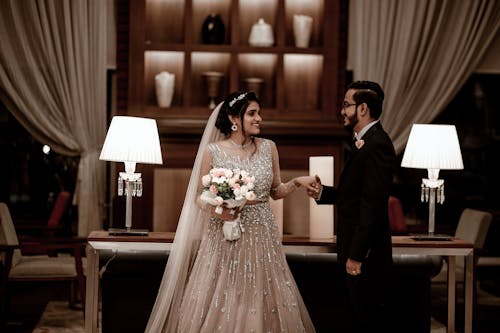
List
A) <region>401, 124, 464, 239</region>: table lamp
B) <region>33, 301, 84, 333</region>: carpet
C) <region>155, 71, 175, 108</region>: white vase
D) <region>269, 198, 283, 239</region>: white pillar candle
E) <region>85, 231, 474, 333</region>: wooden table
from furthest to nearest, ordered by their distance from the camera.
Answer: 1. <region>155, 71, 175, 108</region>: white vase
2. <region>33, 301, 84, 333</region>: carpet
3. <region>401, 124, 464, 239</region>: table lamp
4. <region>269, 198, 283, 239</region>: white pillar candle
5. <region>85, 231, 474, 333</region>: wooden table

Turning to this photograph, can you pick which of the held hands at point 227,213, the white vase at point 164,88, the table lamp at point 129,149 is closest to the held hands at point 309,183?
the held hands at point 227,213

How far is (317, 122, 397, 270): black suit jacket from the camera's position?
12.2ft

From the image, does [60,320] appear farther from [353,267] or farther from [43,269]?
[353,267]

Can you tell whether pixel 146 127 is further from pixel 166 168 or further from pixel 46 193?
pixel 46 193

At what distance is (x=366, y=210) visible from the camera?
3715mm

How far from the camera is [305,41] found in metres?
6.94

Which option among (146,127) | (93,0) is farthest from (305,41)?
(146,127)

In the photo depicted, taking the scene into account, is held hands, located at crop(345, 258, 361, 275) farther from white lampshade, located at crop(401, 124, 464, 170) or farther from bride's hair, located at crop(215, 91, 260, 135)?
white lampshade, located at crop(401, 124, 464, 170)

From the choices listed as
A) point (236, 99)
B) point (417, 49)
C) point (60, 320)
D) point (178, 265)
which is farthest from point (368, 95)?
point (417, 49)

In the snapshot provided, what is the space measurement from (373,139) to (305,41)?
3.30 metres

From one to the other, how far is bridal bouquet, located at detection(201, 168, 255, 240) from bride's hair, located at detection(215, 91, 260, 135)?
0.37m

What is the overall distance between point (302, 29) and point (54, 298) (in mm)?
3191

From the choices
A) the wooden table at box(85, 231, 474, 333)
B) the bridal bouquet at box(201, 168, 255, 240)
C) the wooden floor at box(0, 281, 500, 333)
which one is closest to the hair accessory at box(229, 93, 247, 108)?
the bridal bouquet at box(201, 168, 255, 240)

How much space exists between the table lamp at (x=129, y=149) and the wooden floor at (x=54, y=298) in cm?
143
